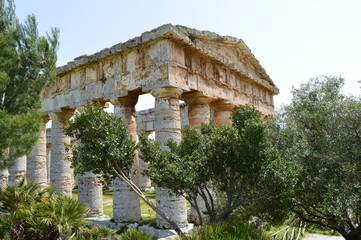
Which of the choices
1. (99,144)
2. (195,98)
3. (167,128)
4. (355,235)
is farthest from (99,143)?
(355,235)

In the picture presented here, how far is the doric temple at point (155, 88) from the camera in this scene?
34.7ft

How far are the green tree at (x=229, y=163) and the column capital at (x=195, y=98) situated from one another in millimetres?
3238

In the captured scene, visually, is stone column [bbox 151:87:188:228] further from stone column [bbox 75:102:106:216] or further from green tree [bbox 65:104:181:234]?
stone column [bbox 75:102:106:216]

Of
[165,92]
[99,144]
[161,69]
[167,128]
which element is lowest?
[99,144]

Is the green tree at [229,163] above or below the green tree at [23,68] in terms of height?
below

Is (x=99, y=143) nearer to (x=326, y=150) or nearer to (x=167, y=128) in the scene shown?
(x=167, y=128)

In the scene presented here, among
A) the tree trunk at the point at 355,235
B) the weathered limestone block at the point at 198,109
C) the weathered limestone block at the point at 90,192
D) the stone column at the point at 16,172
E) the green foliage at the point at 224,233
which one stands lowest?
the tree trunk at the point at 355,235

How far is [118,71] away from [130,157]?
4.29m

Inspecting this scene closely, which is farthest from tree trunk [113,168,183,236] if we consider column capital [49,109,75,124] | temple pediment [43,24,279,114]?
column capital [49,109,75,124]

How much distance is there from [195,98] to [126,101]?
2.47 metres

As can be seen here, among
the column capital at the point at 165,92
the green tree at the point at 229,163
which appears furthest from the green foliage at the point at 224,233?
the column capital at the point at 165,92

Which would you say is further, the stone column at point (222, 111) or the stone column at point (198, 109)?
the stone column at point (222, 111)

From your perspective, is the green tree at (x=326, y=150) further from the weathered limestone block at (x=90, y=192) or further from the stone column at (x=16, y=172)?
the stone column at (x=16, y=172)

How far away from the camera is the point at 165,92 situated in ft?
34.8
